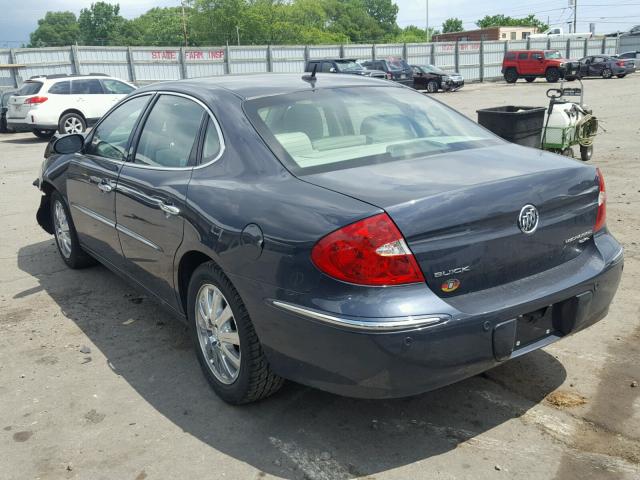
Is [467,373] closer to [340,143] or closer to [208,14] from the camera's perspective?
[340,143]

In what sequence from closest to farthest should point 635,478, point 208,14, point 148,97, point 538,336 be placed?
point 635,478 → point 538,336 → point 148,97 → point 208,14

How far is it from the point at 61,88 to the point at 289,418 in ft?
51.7

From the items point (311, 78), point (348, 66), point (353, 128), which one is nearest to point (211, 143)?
point (353, 128)

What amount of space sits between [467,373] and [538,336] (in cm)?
45

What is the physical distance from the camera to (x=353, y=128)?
361 cm

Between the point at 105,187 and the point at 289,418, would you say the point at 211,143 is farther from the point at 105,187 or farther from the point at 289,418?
the point at 289,418

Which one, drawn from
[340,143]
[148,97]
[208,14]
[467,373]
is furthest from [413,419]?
[208,14]

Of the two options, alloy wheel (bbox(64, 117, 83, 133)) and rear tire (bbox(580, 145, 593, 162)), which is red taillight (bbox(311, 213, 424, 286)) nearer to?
rear tire (bbox(580, 145, 593, 162))

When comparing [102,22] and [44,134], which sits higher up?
[102,22]

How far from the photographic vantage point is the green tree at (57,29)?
144688 mm

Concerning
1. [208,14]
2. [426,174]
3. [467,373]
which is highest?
[208,14]

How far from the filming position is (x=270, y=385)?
3.23m

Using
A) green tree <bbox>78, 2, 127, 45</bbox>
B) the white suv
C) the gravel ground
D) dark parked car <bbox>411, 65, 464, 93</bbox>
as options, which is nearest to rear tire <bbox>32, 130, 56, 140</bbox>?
the white suv

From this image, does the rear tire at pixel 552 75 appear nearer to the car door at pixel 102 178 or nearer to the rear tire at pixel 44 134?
the rear tire at pixel 44 134
